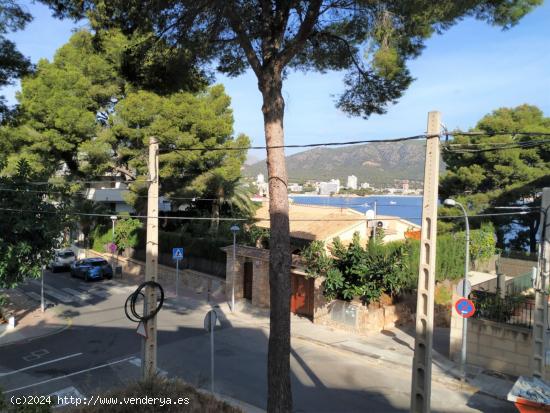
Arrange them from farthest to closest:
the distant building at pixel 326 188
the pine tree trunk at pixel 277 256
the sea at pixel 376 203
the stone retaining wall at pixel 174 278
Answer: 1. the distant building at pixel 326 188
2. the stone retaining wall at pixel 174 278
3. the sea at pixel 376 203
4. the pine tree trunk at pixel 277 256

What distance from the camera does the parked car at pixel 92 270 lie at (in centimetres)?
2664

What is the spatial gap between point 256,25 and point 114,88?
774 inches

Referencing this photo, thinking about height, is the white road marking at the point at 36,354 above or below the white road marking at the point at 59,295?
above

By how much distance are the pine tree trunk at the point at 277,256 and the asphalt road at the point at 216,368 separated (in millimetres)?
2518

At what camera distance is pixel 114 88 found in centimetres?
2686

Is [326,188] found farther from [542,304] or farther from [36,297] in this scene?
[542,304]

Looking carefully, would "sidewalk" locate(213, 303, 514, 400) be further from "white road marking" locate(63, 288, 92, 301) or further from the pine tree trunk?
"white road marking" locate(63, 288, 92, 301)

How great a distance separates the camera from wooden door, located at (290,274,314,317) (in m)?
18.7

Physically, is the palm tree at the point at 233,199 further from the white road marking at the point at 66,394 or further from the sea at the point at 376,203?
the white road marking at the point at 66,394

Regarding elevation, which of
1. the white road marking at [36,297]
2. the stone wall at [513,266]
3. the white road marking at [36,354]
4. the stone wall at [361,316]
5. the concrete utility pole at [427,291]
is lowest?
the white road marking at [36,297]

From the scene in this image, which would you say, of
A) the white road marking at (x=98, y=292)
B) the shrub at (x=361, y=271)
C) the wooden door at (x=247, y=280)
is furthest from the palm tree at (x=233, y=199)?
the shrub at (x=361, y=271)

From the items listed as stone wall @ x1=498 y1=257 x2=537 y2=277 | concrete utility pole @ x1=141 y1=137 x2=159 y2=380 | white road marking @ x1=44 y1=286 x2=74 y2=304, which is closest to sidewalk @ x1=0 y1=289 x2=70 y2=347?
white road marking @ x1=44 y1=286 x2=74 y2=304

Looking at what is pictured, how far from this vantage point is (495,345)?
13.0 metres

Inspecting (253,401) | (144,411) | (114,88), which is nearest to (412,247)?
(253,401)
